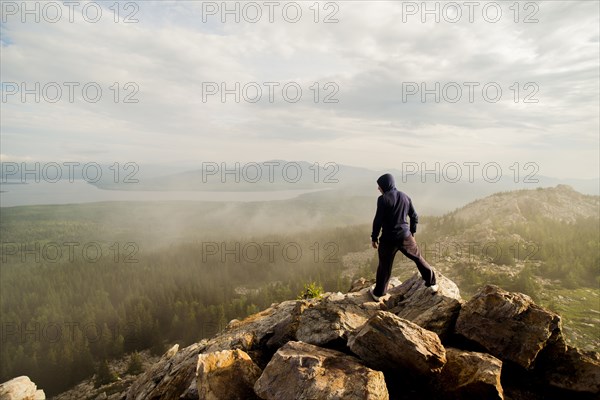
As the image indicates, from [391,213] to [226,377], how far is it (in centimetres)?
942

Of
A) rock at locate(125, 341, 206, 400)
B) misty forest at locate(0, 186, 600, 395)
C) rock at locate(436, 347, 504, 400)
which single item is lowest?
misty forest at locate(0, 186, 600, 395)

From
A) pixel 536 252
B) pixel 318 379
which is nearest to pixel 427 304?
pixel 318 379

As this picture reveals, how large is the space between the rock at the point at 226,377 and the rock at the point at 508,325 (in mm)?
8641

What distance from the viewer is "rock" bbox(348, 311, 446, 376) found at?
994cm

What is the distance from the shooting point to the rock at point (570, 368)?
10273 millimetres

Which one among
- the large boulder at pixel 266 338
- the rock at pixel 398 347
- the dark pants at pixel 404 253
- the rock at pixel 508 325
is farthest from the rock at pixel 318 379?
the rock at pixel 508 325

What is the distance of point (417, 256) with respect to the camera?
14.1 meters

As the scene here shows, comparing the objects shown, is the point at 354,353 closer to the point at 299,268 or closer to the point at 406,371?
the point at 406,371

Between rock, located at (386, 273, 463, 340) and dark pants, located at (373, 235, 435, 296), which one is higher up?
dark pants, located at (373, 235, 435, 296)

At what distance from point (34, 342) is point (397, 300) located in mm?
188261

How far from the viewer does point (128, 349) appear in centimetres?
13138

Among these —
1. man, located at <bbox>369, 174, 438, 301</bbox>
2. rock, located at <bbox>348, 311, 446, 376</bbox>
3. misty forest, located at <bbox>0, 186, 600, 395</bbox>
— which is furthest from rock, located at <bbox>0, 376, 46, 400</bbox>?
man, located at <bbox>369, 174, 438, 301</bbox>

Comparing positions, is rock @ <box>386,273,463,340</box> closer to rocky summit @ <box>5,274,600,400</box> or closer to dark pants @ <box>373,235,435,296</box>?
rocky summit @ <box>5,274,600,400</box>

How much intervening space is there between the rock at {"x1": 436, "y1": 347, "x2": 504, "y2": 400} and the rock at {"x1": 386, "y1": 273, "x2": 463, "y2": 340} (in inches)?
82.3
